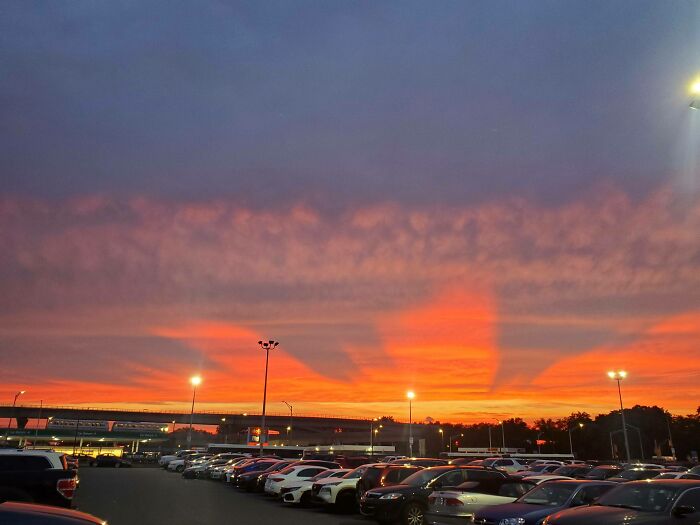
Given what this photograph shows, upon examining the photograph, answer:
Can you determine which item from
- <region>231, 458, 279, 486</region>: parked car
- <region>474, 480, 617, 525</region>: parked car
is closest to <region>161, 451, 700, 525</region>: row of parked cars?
<region>474, 480, 617, 525</region>: parked car

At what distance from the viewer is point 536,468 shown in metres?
32.7

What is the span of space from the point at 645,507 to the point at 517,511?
2471 mm

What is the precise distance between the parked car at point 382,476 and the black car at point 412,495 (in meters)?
1.95

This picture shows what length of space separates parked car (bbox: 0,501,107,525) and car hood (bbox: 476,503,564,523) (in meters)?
8.11

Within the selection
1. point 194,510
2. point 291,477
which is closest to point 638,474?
point 291,477

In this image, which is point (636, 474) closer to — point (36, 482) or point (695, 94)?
point (695, 94)

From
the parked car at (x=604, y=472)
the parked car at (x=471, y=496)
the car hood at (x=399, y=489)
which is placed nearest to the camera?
the parked car at (x=471, y=496)

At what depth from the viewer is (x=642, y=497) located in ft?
31.5

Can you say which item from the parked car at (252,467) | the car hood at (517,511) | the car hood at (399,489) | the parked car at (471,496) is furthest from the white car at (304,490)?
the car hood at (517,511)

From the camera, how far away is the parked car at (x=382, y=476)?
16.9 metres

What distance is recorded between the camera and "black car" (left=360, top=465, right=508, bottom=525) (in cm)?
A: 1421

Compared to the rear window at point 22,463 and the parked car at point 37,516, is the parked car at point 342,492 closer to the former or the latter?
the rear window at point 22,463

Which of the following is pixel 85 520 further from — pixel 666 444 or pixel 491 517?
pixel 666 444

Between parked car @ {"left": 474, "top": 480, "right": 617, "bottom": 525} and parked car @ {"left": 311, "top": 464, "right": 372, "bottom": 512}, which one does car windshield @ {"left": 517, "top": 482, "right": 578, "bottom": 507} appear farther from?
parked car @ {"left": 311, "top": 464, "right": 372, "bottom": 512}
